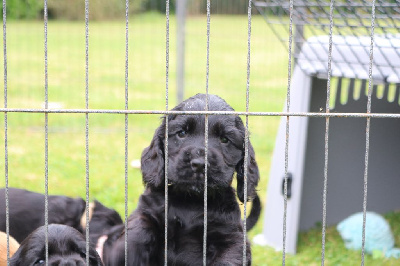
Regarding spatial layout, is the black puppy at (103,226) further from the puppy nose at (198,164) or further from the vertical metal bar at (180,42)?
the vertical metal bar at (180,42)

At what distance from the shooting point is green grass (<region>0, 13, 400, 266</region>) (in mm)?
6121

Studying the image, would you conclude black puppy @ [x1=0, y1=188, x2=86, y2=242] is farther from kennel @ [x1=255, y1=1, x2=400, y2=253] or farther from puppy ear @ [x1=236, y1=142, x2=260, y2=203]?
kennel @ [x1=255, y1=1, x2=400, y2=253]

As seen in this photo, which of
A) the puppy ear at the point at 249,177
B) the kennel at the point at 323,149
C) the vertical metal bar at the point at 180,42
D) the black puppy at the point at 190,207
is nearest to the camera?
the black puppy at the point at 190,207

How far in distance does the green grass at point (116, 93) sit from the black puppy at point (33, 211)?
120cm

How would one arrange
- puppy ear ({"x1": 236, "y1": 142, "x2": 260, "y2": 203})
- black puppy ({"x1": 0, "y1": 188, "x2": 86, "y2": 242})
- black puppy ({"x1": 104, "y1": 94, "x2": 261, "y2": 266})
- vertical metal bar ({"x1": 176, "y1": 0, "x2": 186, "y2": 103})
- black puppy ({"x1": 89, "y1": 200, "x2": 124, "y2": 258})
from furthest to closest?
vertical metal bar ({"x1": 176, "y1": 0, "x2": 186, "y2": 103}), black puppy ({"x1": 0, "y1": 188, "x2": 86, "y2": 242}), black puppy ({"x1": 89, "y1": 200, "x2": 124, "y2": 258}), puppy ear ({"x1": 236, "y1": 142, "x2": 260, "y2": 203}), black puppy ({"x1": 104, "y1": 94, "x2": 261, "y2": 266})

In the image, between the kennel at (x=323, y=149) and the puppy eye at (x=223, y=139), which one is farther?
the kennel at (x=323, y=149)

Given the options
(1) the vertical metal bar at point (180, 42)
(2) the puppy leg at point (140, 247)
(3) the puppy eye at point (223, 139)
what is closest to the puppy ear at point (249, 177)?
(3) the puppy eye at point (223, 139)

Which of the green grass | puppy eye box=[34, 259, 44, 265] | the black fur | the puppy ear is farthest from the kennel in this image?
puppy eye box=[34, 259, 44, 265]

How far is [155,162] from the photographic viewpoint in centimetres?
336

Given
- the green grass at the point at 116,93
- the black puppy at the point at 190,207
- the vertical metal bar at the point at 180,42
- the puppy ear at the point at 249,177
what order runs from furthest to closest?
the vertical metal bar at the point at 180,42, the green grass at the point at 116,93, the puppy ear at the point at 249,177, the black puppy at the point at 190,207

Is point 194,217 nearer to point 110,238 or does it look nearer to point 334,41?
point 110,238

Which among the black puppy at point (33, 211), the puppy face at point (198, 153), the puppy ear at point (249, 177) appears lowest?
the black puppy at point (33, 211)

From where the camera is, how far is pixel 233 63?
12.7 metres

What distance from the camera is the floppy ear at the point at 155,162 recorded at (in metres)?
3.30
